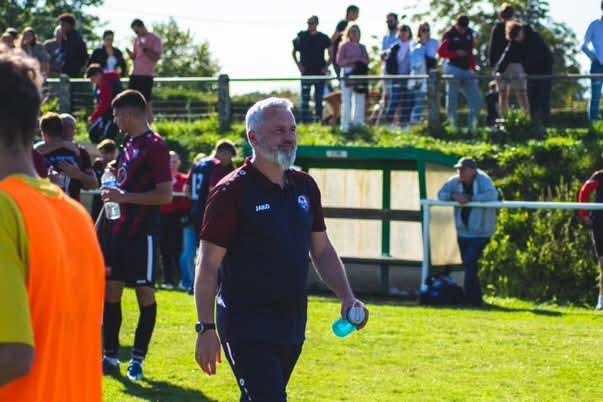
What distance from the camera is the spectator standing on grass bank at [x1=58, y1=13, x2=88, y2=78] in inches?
954

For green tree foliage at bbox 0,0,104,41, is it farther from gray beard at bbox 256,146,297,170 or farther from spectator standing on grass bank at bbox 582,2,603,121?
gray beard at bbox 256,146,297,170

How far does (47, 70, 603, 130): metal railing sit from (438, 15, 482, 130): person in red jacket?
16 cm

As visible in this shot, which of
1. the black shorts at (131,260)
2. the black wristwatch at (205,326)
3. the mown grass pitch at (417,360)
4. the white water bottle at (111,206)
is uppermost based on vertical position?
the white water bottle at (111,206)

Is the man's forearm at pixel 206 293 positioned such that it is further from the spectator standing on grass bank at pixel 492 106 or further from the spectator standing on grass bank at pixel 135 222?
the spectator standing on grass bank at pixel 492 106

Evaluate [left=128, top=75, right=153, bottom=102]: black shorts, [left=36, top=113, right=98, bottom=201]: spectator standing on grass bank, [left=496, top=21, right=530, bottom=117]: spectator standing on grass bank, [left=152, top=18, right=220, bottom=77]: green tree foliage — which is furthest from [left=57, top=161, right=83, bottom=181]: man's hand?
[left=152, top=18, right=220, bottom=77]: green tree foliage

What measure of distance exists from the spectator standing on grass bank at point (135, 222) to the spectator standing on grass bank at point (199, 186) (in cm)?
523

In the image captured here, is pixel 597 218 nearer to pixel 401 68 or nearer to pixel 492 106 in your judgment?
pixel 492 106

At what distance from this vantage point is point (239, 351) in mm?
6473

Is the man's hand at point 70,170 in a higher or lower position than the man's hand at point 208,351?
higher

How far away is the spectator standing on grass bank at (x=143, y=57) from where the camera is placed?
20094mm

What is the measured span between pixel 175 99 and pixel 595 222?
13639 mm

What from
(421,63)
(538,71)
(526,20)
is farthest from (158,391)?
(526,20)

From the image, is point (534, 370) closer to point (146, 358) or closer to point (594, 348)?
point (594, 348)

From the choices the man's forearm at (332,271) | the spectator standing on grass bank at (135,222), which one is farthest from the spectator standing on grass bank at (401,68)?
the man's forearm at (332,271)
